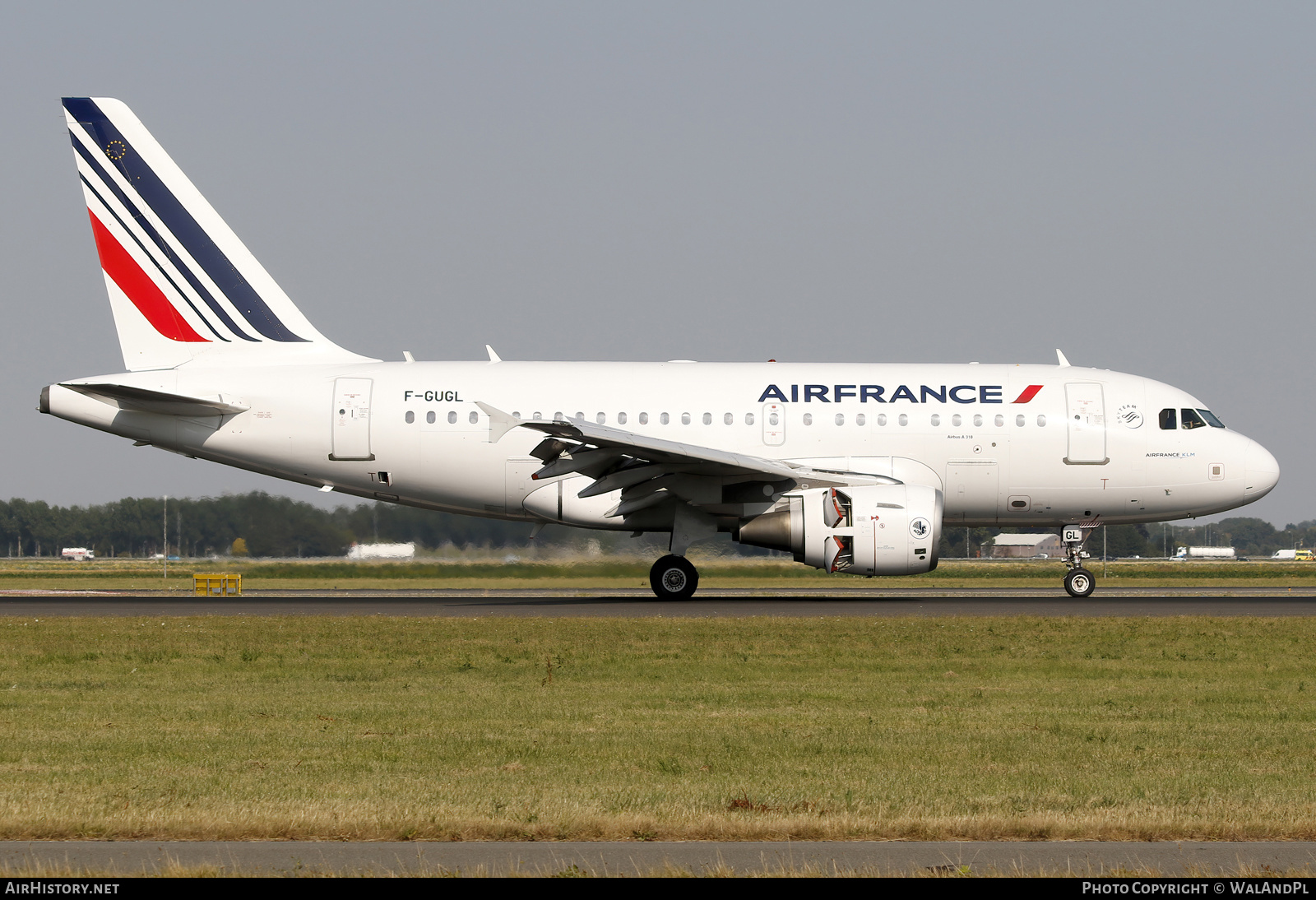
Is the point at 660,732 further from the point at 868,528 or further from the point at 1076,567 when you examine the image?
the point at 1076,567

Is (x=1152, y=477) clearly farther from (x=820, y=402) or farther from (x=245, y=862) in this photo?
(x=245, y=862)

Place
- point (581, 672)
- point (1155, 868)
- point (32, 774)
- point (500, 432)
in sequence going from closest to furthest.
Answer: point (1155, 868) → point (32, 774) → point (581, 672) → point (500, 432)

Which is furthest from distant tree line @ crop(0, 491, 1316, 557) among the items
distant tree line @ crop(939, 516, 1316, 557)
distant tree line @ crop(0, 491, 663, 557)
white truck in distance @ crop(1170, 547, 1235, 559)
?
white truck in distance @ crop(1170, 547, 1235, 559)

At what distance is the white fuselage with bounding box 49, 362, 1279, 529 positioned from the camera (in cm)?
2622

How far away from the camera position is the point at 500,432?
22.7 metres

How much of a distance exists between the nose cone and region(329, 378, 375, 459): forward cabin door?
698 inches

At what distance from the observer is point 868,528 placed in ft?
78.5

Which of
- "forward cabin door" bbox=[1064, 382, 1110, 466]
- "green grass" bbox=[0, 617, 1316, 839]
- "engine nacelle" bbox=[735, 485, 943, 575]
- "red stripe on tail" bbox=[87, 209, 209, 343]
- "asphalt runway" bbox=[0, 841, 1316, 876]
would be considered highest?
"red stripe on tail" bbox=[87, 209, 209, 343]

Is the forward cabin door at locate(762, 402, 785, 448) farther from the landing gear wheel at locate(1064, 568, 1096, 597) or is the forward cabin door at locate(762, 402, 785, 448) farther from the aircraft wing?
the landing gear wheel at locate(1064, 568, 1096, 597)

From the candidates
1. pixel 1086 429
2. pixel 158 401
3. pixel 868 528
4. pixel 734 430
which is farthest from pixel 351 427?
pixel 1086 429

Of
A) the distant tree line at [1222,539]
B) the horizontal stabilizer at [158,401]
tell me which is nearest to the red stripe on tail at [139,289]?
the horizontal stabilizer at [158,401]

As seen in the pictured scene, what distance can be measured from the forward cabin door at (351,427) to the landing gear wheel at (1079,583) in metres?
14.3
